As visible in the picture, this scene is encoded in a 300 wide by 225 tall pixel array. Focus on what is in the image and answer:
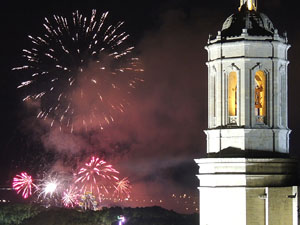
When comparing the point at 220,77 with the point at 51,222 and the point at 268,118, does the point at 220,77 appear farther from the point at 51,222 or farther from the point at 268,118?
the point at 51,222

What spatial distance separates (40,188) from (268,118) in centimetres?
4877

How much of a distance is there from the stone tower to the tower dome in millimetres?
48

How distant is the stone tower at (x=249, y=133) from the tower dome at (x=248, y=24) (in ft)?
0.16

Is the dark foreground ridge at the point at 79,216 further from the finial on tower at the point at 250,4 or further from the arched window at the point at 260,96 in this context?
the arched window at the point at 260,96

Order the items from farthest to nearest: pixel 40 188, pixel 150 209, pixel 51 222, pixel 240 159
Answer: pixel 150 209 → pixel 51 222 → pixel 40 188 → pixel 240 159

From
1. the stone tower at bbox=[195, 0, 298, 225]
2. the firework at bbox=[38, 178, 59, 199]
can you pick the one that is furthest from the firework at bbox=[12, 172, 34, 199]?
the stone tower at bbox=[195, 0, 298, 225]

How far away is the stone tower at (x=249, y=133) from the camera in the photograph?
48.3 meters

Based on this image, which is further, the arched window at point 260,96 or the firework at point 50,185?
the firework at point 50,185

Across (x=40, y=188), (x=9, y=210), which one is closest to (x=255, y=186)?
(x=40, y=188)

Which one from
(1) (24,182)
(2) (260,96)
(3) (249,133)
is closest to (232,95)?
(2) (260,96)

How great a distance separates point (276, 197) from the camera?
4844cm

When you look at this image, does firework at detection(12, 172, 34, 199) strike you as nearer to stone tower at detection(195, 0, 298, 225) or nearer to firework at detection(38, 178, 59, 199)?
firework at detection(38, 178, 59, 199)

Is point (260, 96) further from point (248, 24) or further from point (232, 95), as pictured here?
point (248, 24)

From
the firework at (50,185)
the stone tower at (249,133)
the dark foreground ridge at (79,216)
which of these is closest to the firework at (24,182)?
the firework at (50,185)
